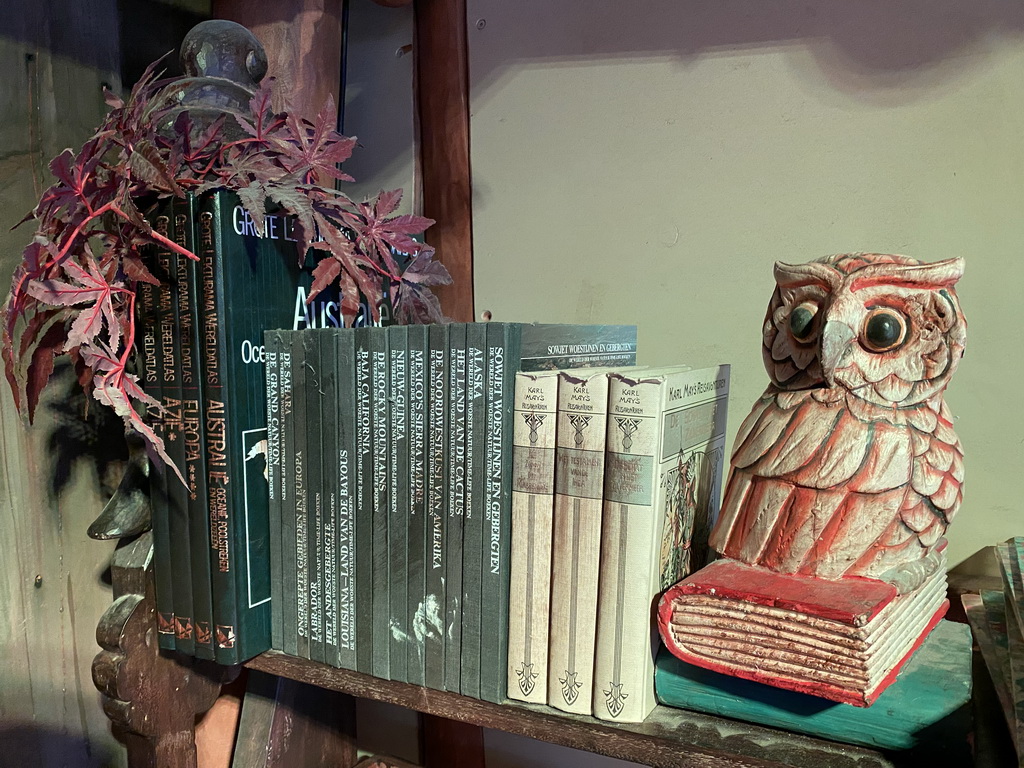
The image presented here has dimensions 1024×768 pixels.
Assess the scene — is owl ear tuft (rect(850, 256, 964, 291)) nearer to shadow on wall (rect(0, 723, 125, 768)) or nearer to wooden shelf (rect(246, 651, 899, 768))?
wooden shelf (rect(246, 651, 899, 768))

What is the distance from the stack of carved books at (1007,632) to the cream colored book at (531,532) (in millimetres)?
325

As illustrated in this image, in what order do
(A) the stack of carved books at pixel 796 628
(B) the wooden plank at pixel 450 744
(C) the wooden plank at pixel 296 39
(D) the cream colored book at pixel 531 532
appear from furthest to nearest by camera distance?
(B) the wooden plank at pixel 450 744 → (C) the wooden plank at pixel 296 39 → (D) the cream colored book at pixel 531 532 → (A) the stack of carved books at pixel 796 628

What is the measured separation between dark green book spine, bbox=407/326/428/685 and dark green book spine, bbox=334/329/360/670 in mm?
63

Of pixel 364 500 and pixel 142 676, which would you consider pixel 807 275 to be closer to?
pixel 364 500

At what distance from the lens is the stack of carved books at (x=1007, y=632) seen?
0.52m

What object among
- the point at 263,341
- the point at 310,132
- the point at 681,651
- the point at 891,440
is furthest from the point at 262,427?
the point at 891,440

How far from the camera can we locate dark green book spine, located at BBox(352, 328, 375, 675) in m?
0.67

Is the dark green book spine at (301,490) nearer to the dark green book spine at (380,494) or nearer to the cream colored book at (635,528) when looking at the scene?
the dark green book spine at (380,494)

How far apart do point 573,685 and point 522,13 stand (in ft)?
2.68

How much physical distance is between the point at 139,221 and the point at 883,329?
597 mm

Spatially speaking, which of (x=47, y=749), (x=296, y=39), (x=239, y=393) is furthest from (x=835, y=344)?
(x=47, y=749)

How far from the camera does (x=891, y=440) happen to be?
537 mm

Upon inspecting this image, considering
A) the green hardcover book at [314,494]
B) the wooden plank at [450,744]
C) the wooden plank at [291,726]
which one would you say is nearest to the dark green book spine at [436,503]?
the green hardcover book at [314,494]

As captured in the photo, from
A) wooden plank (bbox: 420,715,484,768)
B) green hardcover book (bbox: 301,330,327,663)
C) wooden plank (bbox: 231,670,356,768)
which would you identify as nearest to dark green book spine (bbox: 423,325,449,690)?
green hardcover book (bbox: 301,330,327,663)
